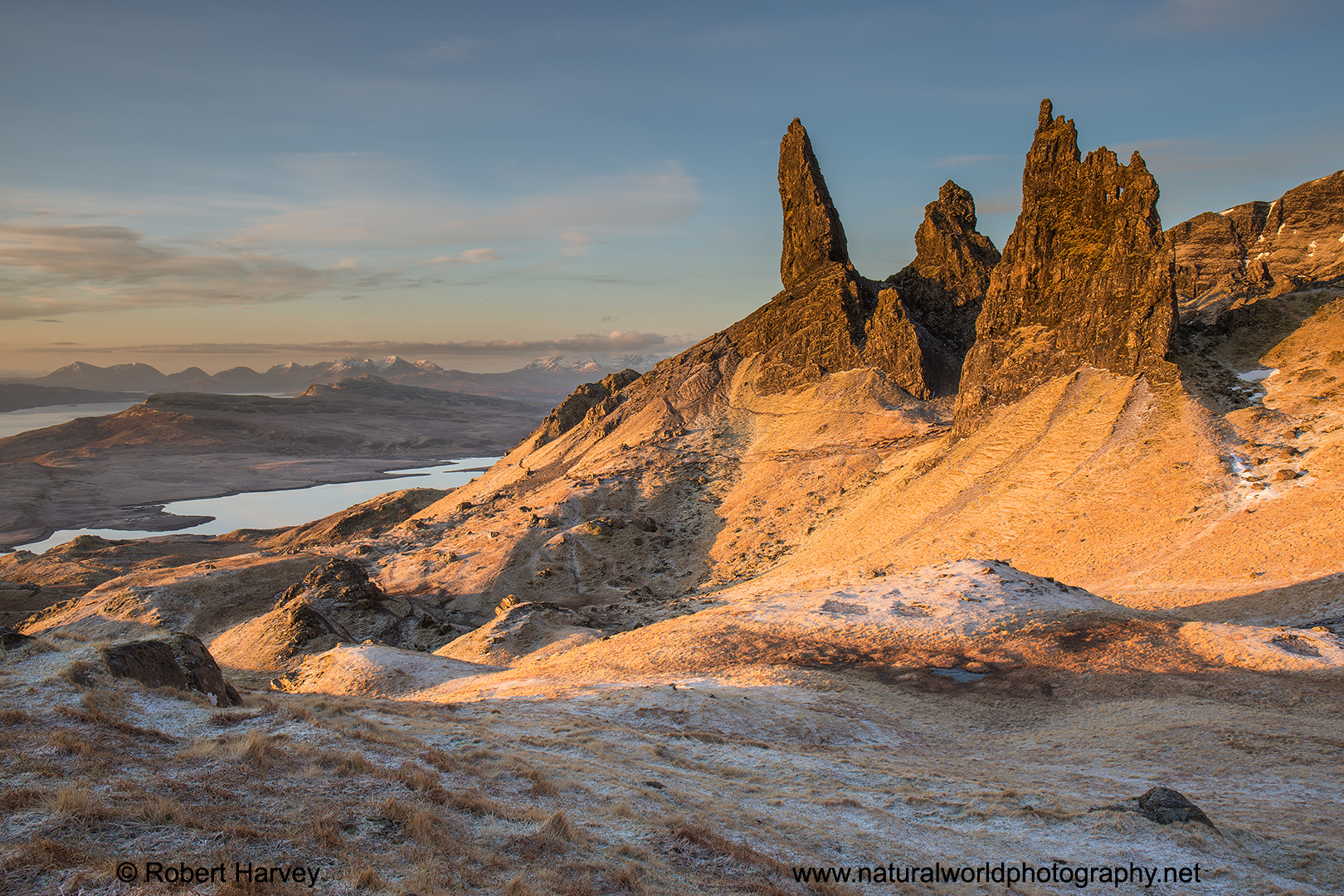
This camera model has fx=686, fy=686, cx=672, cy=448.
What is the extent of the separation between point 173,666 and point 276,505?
137290 millimetres

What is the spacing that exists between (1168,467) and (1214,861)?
3335 centimetres

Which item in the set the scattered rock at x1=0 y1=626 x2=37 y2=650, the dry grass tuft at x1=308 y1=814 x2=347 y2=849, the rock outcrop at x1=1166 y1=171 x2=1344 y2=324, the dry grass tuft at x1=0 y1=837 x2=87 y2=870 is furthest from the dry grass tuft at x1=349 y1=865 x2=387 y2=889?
the rock outcrop at x1=1166 y1=171 x2=1344 y2=324

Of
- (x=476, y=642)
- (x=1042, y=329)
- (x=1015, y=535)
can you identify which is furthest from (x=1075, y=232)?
(x=476, y=642)

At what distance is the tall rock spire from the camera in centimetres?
7369

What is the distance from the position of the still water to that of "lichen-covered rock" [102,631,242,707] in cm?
10203

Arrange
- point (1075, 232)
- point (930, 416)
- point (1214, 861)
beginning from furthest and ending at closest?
point (930, 416) → point (1075, 232) → point (1214, 861)

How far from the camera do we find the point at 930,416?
59.8 meters

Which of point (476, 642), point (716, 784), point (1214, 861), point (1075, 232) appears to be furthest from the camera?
point (1075, 232)

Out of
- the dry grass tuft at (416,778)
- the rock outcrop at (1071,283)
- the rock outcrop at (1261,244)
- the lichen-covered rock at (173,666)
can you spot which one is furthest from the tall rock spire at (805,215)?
the dry grass tuft at (416,778)

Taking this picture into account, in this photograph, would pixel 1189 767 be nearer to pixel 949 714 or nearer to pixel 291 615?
pixel 949 714

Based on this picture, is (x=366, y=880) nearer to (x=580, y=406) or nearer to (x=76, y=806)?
(x=76, y=806)

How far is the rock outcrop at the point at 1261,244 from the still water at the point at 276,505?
105635 millimetres

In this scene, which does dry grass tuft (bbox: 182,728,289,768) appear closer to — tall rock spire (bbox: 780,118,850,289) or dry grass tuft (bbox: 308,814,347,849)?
dry grass tuft (bbox: 308,814,347,849)

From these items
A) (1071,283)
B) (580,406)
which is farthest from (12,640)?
(580,406)
